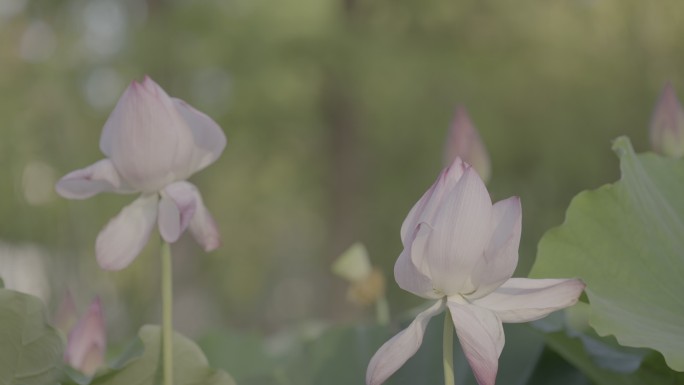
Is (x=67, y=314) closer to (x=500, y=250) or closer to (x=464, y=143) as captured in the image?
(x=464, y=143)

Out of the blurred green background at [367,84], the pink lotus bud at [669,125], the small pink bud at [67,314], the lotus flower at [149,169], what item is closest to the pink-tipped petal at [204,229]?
the lotus flower at [149,169]

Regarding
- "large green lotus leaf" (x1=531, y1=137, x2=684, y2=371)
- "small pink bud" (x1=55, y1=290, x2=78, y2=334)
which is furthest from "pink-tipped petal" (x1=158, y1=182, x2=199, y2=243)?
"small pink bud" (x1=55, y1=290, x2=78, y2=334)

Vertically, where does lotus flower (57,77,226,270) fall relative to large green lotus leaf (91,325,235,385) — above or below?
above

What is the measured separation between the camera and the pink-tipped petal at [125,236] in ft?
1.83

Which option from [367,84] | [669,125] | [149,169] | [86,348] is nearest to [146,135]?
[149,169]

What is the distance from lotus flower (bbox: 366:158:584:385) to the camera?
1.50 feet

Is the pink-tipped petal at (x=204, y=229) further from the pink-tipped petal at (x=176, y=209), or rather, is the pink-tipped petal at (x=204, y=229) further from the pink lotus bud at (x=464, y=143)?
the pink lotus bud at (x=464, y=143)

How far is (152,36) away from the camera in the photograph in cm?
694

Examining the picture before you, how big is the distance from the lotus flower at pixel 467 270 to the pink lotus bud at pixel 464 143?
543 mm

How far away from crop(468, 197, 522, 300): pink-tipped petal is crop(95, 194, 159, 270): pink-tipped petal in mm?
200

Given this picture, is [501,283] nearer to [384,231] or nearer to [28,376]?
[28,376]

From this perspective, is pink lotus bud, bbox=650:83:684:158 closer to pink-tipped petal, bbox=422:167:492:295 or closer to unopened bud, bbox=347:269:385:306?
unopened bud, bbox=347:269:385:306

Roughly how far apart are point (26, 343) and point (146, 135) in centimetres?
14

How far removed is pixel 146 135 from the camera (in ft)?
1.81
